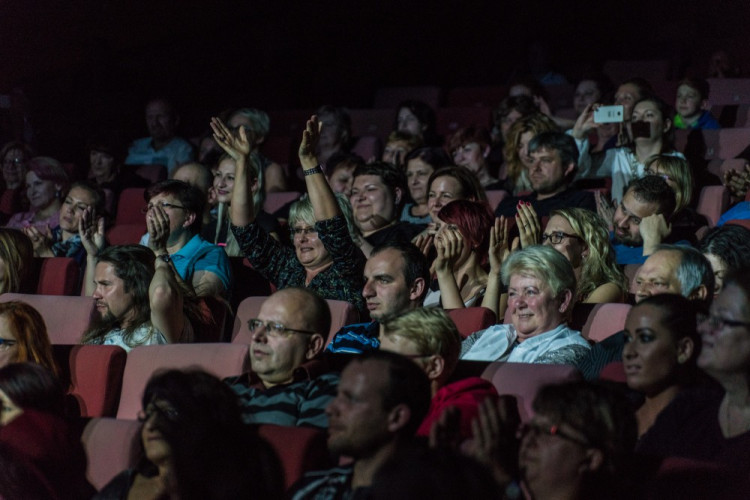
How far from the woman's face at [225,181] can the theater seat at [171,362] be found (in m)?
1.52

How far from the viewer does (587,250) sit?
10.2 ft

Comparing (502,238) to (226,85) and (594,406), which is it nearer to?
(594,406)

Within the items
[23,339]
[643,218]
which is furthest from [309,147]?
[643,218]

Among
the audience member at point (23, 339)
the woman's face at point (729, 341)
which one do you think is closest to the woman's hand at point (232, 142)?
the audience member at point (23, 339)

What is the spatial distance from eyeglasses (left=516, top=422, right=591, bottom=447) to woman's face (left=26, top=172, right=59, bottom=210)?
337cm

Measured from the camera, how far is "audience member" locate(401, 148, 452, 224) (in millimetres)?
4168

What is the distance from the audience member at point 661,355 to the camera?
2.13m

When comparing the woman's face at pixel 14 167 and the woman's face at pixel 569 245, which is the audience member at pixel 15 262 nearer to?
the woman's face at pixel 14 167

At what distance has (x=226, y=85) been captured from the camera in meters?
6.48

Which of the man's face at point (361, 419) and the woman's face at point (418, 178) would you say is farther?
the woman's face at point (418, 178)

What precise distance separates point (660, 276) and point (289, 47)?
452 cm

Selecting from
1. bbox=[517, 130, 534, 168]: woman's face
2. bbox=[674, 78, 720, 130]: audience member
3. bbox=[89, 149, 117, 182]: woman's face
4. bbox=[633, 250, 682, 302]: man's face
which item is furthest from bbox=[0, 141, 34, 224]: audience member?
bbox=[633, 250, 682, 302]: man's face

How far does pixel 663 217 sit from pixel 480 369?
4.64 ft

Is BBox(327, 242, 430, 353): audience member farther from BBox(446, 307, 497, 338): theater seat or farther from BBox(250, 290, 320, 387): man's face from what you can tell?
BBox(250, 290, 320, 387): man's face
